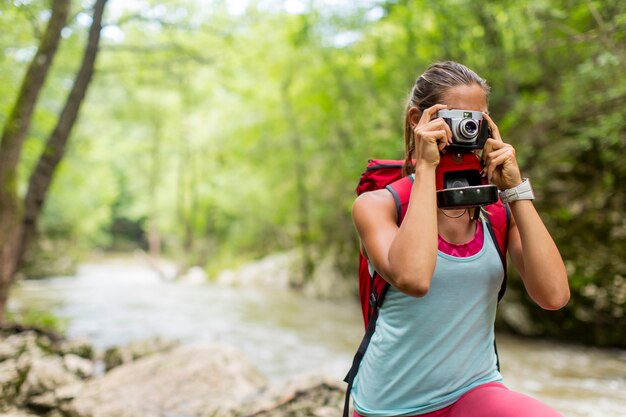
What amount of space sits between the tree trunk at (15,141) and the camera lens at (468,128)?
618cm

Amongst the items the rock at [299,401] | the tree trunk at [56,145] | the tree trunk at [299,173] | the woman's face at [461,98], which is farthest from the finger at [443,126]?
the tree trunk at [299,173]

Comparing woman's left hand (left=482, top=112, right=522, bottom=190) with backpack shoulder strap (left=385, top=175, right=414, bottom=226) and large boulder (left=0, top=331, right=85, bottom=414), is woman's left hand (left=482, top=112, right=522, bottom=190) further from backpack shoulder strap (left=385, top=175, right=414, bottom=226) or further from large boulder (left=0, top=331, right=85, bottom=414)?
large boulder (left=0, top=331, right=85, bottom=414)

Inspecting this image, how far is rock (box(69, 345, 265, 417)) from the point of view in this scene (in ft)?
14.9

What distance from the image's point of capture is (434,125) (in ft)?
4.88

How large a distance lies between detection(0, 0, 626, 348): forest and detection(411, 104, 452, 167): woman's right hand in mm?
530

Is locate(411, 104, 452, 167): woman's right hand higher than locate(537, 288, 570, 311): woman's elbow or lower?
higher

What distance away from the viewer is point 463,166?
1.55 meters

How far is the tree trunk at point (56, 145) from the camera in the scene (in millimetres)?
7090

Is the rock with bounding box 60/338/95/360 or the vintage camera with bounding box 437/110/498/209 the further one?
the rock with bounding box 60/338/95/360

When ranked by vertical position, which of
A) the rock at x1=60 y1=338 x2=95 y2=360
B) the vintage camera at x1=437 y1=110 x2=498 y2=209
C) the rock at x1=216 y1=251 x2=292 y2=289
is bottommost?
the rock at x1=216 y1=251 x2=292 y2=289

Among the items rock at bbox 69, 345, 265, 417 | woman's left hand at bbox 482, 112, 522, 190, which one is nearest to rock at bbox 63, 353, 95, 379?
rock at bbox 69, 345, 265, 417

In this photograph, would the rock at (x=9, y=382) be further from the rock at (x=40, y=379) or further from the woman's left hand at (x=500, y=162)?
the woman's left hand at (x=500, y=162)

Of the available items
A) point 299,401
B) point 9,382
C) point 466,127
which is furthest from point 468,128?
point 9,382

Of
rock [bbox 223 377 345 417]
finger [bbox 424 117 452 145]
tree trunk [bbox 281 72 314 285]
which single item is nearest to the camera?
finger [bbox 424 117 452 145]
